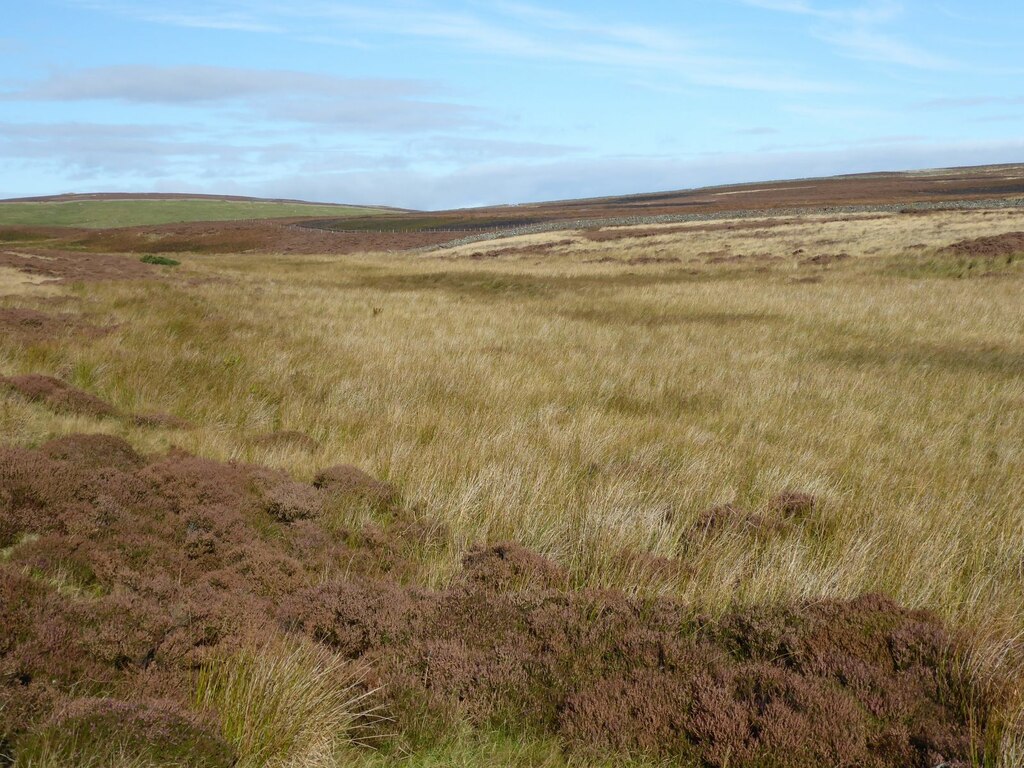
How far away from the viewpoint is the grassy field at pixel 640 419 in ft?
14.6

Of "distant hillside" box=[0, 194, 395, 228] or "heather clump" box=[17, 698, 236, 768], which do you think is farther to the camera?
"distant hillside" box=[0, 194, 395, 228]

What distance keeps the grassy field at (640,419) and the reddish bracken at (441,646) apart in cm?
27

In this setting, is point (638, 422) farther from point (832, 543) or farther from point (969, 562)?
point (969, 562)

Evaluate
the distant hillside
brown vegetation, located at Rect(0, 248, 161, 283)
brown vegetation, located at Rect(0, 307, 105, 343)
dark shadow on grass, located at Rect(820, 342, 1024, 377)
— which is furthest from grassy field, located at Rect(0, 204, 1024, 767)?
the distant hillside

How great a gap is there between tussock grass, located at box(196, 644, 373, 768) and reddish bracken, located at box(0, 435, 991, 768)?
0.10 metres

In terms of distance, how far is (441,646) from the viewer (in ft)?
10.6

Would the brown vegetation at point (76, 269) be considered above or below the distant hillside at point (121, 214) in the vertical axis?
below

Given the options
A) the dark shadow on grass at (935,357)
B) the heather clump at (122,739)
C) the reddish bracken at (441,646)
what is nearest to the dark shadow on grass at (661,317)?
the dark shadow on grass at (935,357)

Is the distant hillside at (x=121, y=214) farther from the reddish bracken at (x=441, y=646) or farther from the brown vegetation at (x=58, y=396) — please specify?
the reddish bracken at (x=441, y=646)

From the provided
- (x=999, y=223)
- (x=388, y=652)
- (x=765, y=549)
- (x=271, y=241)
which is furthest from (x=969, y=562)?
(x=271, y=241)

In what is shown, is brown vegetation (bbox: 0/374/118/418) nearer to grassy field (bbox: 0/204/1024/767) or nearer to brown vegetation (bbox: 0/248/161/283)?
grassy field (bbox: 0/204/1024/767)

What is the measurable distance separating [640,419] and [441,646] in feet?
17.2

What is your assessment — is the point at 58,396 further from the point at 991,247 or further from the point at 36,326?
the point at 991,247

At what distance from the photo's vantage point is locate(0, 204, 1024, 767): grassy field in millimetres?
4457
